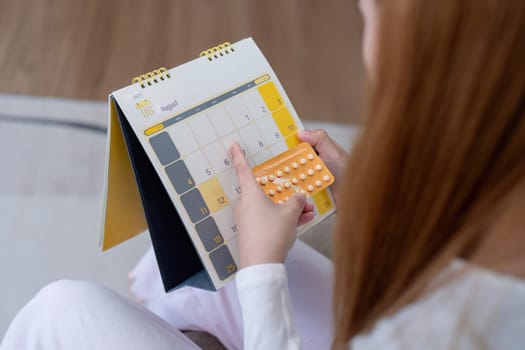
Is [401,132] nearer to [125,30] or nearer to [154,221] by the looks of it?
[154,221]

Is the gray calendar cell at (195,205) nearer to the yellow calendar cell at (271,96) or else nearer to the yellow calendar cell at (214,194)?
the yellow calendar cell at (214,194)

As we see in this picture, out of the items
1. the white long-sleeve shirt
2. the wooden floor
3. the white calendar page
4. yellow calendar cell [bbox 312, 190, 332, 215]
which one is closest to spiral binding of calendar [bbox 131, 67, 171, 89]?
the white calendar page

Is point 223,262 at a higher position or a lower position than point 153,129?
lower

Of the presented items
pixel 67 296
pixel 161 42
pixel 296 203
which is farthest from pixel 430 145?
pixel 161 42

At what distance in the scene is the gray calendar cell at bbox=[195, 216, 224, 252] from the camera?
587 millimetres

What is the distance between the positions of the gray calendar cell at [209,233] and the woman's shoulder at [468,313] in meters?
0.27

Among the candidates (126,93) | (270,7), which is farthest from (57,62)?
(126,93)

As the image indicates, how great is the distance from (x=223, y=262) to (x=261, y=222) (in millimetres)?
75

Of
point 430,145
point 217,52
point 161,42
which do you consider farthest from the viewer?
point 161,42

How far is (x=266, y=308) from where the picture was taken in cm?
53

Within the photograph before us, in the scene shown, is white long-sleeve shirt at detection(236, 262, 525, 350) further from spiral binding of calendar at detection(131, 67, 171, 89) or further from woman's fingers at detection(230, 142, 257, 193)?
spiral binding of calendar at detection(131, 67, 171, 89)

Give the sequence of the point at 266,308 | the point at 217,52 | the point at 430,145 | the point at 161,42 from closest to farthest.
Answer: the point at 430,145, the point at 266,308, the point at 217,52, the point at 161,42

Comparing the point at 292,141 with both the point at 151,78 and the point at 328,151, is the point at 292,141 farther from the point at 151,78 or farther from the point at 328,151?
the point at 151,78

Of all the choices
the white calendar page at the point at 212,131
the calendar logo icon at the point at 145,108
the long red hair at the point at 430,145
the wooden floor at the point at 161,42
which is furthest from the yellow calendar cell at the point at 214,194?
the wooden floor at the point at 161,42
